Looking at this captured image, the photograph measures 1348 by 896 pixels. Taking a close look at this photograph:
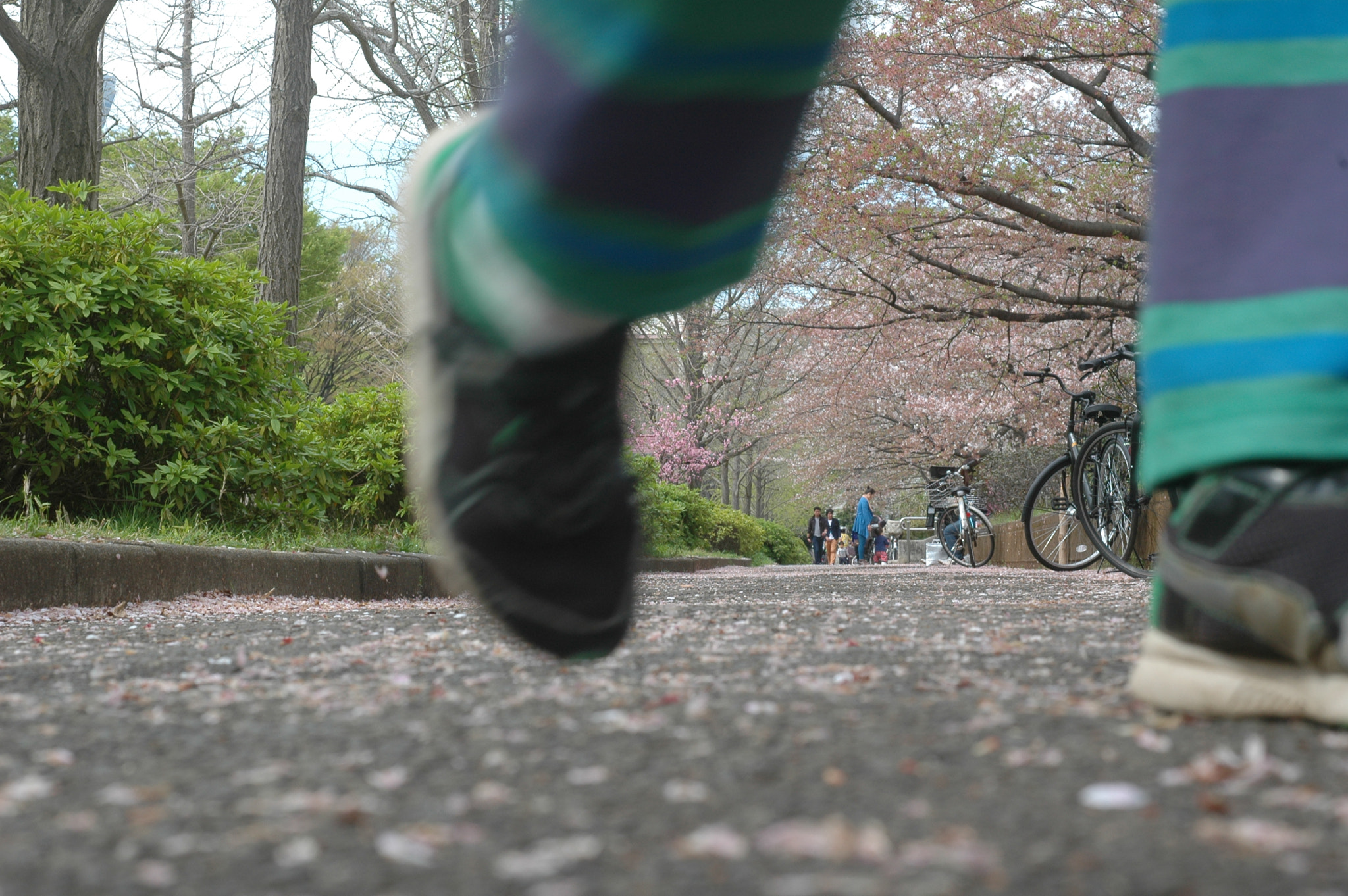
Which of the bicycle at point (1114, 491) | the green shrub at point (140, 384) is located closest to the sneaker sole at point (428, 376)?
the green shrub at point (140, 384)

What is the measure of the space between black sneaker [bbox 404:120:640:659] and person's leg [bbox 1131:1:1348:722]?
59 centimetres

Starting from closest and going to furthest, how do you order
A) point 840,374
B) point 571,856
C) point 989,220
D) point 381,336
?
1. point 571,856
2. point 989,220
3. point 840,374
4. point 381,336

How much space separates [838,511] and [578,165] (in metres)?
43.8

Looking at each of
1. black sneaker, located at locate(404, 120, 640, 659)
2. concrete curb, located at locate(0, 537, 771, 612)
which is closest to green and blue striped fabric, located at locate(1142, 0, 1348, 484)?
black sneaker, located at locate(404, 120, 640, 659)

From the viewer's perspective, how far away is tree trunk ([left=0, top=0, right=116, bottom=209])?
696 centimetres

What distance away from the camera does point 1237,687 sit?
1.09 m

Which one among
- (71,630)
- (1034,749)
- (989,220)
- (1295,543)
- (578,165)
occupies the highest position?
(989,220)

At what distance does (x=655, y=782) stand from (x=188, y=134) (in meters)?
17.5

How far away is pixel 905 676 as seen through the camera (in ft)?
4.77

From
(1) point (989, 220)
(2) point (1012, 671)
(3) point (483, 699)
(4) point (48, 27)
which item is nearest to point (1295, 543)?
(2) point (1012, 671)

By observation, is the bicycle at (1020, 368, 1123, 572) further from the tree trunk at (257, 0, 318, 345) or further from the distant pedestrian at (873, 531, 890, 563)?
the distant pedestrian at (873, 531, 890, 563)

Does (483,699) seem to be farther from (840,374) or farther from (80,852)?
(840,374)

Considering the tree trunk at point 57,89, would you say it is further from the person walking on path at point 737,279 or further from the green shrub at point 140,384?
the person walking on path at point 737,279

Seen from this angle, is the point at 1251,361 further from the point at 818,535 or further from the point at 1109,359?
the point at 818,535
